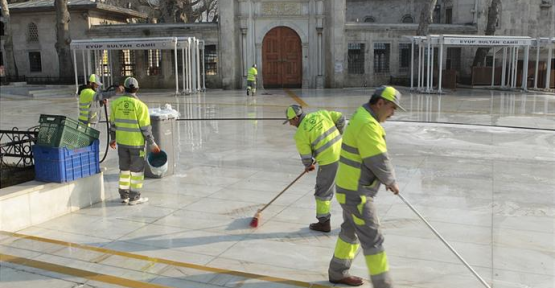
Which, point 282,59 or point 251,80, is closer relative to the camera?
point 251,80

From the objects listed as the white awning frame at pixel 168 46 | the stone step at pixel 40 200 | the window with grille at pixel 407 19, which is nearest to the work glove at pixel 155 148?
the stone step at pixel 40 200

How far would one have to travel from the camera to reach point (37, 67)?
35.7m

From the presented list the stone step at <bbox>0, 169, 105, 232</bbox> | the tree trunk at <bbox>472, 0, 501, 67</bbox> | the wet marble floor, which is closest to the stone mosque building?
the tree trunk at <bbox>472, 0, 501, 67</bbox>

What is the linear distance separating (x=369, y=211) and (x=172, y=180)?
194 inches

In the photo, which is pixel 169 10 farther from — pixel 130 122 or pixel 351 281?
pixel 351 281

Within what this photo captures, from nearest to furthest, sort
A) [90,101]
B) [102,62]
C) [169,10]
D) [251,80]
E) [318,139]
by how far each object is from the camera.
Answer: [318,139] → [90,101] → [251,80] → [102,62] → [169,10]

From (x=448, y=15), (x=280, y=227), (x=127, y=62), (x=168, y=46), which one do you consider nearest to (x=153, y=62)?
(x=127, y=62)

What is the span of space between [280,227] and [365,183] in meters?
2.07

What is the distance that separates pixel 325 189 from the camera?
20.1ft

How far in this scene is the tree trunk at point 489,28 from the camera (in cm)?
3076

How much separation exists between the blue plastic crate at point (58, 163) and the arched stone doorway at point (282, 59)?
24906 millimetres

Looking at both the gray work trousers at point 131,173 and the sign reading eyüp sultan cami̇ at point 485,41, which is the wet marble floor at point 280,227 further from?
the sign reading eyüp sultan cami̇ at point 485,41

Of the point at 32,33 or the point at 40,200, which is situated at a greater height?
the point at 32,33

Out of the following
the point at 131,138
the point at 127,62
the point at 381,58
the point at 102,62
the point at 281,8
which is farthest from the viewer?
the point at 127,62
